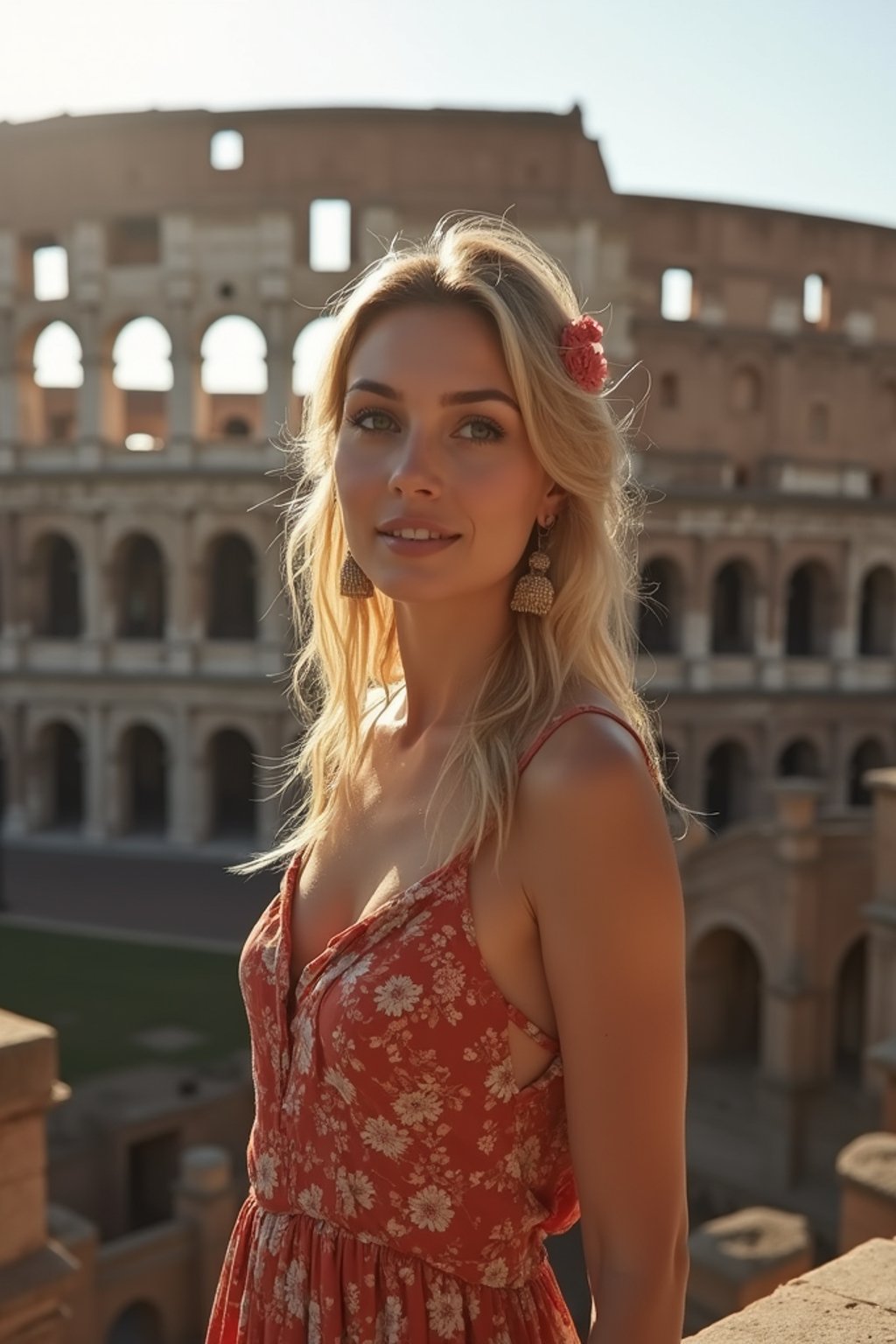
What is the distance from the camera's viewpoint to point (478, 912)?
197cm

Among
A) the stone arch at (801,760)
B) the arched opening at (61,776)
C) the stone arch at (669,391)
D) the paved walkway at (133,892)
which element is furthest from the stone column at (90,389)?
the stone arch at (801,760)

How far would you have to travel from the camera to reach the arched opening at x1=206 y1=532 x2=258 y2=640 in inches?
1224

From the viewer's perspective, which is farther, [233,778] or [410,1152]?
[233,778]

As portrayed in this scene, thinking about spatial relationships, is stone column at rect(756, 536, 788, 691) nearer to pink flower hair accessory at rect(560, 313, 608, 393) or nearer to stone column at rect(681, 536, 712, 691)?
stone column at rect(681, 536, 712, 691)

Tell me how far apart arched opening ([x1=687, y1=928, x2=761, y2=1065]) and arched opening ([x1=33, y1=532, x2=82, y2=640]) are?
728 inches

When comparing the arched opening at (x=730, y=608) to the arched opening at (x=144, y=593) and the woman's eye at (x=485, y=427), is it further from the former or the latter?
the woman's eye at (x=485, y=427)

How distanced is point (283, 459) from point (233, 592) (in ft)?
17.3

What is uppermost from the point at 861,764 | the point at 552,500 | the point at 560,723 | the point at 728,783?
the point at 552,500

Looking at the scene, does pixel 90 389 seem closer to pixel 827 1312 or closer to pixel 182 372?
pixel 182 372

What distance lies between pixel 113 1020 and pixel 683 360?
68.4 feet

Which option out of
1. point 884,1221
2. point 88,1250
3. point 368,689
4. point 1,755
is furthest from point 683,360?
point 368,689

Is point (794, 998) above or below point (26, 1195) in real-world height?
below

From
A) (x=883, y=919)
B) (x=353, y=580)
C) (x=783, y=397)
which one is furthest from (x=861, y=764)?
(x=353, y=580)

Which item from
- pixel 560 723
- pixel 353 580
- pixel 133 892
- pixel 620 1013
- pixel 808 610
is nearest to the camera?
pixel 620 1013
